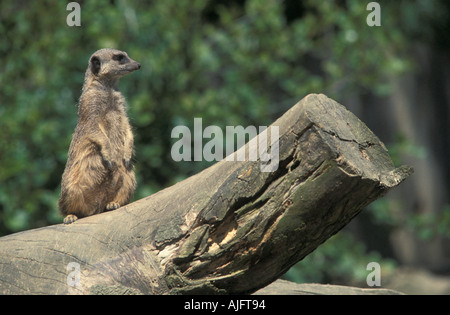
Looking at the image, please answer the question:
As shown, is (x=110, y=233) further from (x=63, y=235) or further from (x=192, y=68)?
(x=192, y=68)

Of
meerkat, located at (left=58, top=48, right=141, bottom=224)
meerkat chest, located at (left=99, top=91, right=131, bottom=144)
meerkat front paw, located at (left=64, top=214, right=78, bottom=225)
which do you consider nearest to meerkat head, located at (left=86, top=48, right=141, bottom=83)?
meerkat, located at (left=58, top=48, right=141, bottom=224)

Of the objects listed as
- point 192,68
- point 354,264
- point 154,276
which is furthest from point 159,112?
point 154,276

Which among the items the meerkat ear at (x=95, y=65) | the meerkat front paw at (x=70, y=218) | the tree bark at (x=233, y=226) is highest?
the meerkat ear at (x=95, y=65)

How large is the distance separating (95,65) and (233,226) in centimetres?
151

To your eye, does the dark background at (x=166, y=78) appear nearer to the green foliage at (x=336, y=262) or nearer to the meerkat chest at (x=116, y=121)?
the green foliage at (x=336, y=262)

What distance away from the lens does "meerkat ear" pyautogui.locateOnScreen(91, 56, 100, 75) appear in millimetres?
2912

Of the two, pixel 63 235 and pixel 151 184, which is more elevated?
pixel 151 184

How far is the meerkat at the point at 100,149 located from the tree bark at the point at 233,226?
48 centimetres

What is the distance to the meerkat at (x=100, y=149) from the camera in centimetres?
257

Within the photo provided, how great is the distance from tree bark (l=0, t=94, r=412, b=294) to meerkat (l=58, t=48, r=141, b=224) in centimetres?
48

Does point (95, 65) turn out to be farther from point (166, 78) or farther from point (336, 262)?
point (336, 262)

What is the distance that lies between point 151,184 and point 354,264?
4.98ft

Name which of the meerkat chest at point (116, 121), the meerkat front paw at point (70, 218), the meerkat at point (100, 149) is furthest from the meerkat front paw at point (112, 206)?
the meerkat chest at point (116, 121)

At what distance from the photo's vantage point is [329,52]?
4883 millimetres
